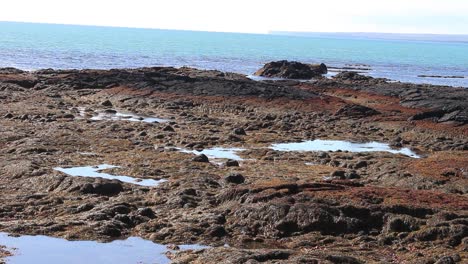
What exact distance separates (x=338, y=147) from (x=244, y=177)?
16204 millimetres

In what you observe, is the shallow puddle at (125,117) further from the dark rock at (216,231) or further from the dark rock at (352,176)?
the dark rock at (216,231)

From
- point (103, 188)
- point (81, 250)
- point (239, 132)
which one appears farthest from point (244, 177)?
point (239, 132)

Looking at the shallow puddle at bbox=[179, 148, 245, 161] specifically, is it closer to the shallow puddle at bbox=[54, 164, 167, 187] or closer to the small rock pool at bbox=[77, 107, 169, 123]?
the shallow puddle at bbox=[54, 164, 167, 187]

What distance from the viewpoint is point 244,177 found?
115 feet

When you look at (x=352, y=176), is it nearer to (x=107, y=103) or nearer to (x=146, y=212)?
(x=146, y=212)

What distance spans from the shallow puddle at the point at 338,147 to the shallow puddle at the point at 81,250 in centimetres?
2490

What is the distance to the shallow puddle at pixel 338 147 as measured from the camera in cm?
4781

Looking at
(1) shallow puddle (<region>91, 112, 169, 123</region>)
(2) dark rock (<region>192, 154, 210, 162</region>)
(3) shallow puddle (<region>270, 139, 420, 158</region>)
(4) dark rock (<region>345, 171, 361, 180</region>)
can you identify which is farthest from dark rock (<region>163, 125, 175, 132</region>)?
(4) dark rock (<region>345, 171, 361, 180</region>)

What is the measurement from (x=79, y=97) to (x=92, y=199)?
4899 centimetres

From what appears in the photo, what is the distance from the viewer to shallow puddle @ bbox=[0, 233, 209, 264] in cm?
2144

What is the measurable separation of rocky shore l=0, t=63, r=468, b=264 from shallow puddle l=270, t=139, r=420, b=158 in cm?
124

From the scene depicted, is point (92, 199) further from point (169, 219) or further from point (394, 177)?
point (394, 177)

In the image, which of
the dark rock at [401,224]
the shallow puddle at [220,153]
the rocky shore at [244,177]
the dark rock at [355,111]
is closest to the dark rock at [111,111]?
the rocky shore at [244,177]

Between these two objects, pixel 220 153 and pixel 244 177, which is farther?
pixel 220 153
